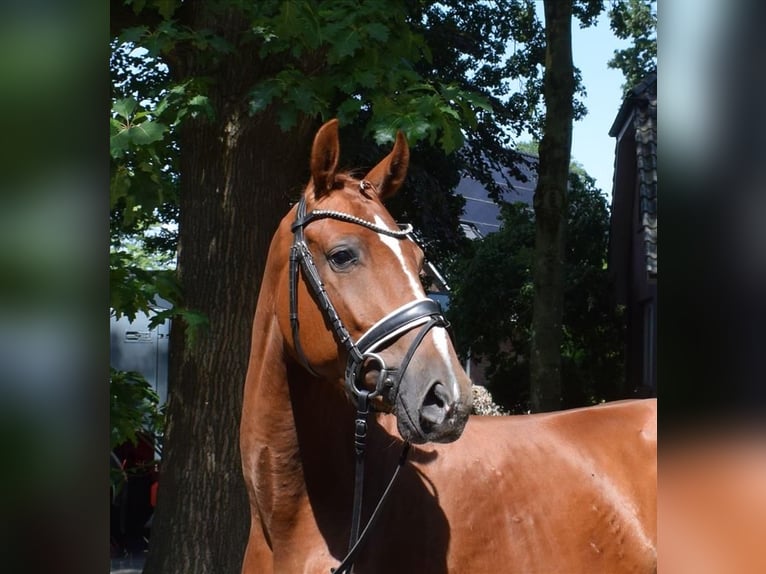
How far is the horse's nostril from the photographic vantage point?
2.20m

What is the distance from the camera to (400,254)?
246 cm

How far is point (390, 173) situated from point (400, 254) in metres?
0.53

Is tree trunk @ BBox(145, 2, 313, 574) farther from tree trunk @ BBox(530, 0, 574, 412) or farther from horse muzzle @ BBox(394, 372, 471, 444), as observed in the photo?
tree trunk @ BBox(530, 0, 574, 412)

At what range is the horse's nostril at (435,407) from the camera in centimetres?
220

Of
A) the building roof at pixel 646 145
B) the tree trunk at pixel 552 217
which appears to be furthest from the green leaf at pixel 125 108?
the building roof at pixel 646 145

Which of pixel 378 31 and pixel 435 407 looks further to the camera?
pixel 378 31

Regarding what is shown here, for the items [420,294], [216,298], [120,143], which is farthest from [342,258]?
[216,298]

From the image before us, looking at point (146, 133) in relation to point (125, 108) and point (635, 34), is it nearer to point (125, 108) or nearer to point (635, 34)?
point (125, 108)

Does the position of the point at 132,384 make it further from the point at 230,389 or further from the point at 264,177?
the point at 264,177

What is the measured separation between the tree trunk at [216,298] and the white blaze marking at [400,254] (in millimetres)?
2662

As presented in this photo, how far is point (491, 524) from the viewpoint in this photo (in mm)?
2809

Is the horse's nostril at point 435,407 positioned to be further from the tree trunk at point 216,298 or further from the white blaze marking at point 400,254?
the tree trunk at point 216,298

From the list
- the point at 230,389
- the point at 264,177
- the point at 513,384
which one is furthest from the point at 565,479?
the point at 513,384
